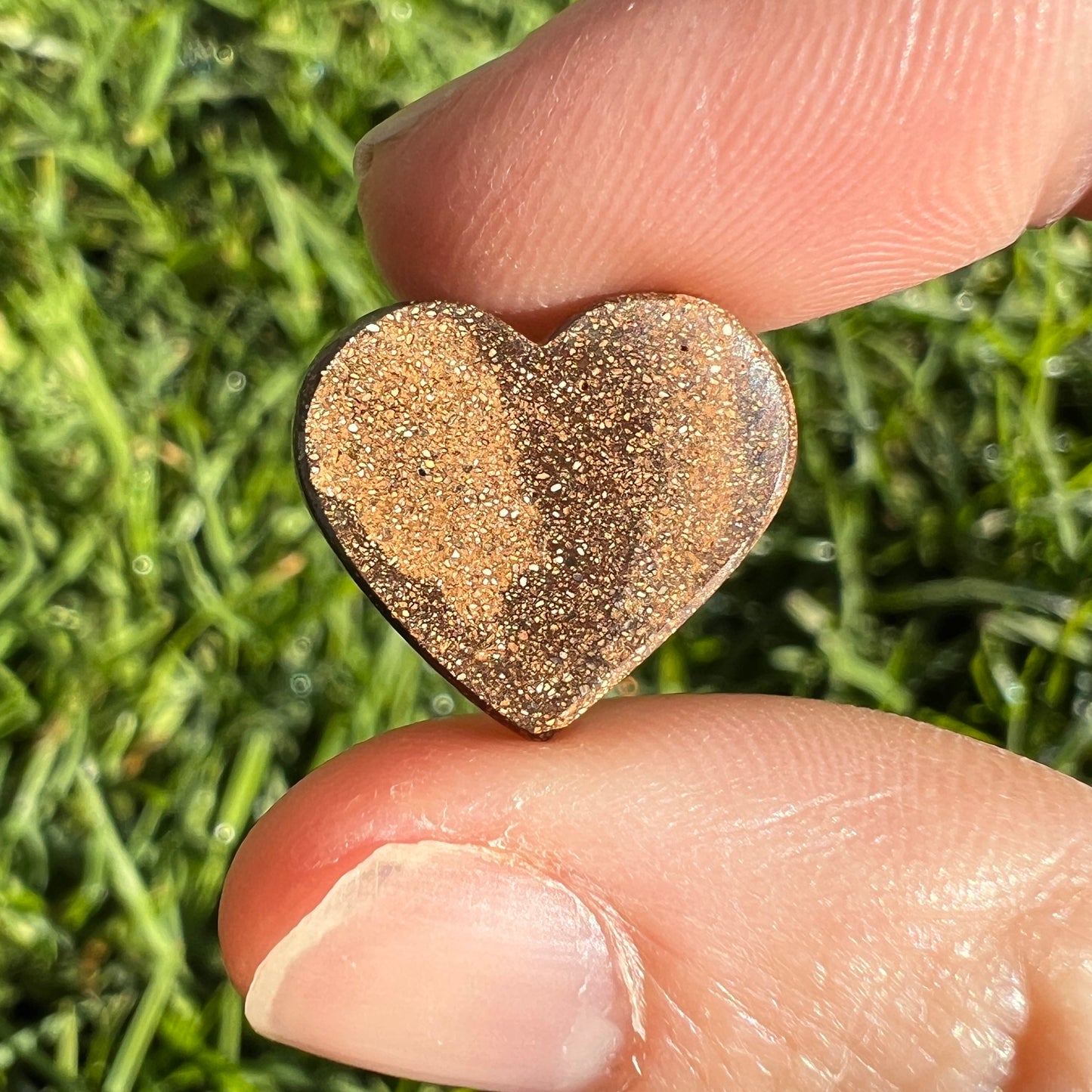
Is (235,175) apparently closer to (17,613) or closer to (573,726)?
(17,613)

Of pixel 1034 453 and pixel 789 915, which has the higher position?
pixel 789 915

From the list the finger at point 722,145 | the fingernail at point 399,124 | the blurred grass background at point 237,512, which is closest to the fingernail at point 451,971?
the blurred grass background at point 237,512

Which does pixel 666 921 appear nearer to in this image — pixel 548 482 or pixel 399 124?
pixel 548 482

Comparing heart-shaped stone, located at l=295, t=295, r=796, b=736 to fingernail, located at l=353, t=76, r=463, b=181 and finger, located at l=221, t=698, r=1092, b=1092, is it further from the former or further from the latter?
fingernail, located at l=353, t=76, r=463, b=181

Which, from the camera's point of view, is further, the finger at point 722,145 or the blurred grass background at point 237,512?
the blurred grass background at point 237,512

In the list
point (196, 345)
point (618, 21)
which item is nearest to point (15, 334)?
point (196, 345)

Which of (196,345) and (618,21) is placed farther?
(196,345)

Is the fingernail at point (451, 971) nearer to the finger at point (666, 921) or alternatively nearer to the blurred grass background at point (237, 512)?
the finger at point (666, 921)

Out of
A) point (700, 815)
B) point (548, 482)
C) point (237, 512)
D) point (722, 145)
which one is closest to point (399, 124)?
point (722, 145)
